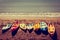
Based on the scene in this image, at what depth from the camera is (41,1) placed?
2.70 meters

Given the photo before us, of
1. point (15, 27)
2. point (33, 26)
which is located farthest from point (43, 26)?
point (15, 27)

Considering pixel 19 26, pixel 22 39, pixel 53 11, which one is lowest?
pixel 22 39

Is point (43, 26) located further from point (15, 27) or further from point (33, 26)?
point (15, 27)

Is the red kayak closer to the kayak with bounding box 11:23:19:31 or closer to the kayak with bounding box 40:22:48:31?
the kayak with bounding box 11:23:19:31

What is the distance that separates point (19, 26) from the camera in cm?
261

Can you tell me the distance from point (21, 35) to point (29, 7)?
37 centimetres

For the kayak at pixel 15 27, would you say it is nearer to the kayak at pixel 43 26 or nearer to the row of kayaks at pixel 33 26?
the row of kayaks at pixel 33 26

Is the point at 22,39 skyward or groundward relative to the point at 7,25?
groundward

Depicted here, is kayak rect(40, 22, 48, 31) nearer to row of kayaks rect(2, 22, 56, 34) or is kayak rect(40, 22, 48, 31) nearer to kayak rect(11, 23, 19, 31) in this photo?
row of kayaks rect(2, 22, 56, 34)

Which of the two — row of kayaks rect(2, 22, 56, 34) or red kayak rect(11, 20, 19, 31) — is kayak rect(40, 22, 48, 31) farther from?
red kayak rect(11, 20, 19, 31)

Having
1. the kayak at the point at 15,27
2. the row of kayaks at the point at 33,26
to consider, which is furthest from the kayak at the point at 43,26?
the kayak at the point at 15,27

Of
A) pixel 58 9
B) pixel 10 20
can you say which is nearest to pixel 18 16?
pixel 10 20

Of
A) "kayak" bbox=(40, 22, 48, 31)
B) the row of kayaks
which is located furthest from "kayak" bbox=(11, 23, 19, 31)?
"kayak" bbox=(40, 22, 48, 31)

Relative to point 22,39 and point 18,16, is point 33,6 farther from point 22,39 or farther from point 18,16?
point 22,39
